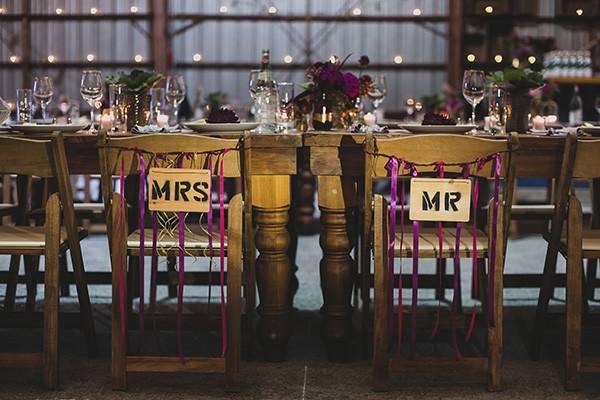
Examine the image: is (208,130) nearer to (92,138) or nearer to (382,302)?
(92,138)

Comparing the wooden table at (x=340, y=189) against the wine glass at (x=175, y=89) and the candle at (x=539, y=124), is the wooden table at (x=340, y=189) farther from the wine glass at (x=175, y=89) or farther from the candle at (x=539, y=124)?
the wine glass at (x=175, y=89)

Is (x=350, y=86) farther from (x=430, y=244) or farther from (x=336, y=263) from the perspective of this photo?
(x=430, y=244)

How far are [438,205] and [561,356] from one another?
83 cm

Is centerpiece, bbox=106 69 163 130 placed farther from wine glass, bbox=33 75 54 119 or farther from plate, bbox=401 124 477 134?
plate, bbox=401 124 477 134

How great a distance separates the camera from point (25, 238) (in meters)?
2.50

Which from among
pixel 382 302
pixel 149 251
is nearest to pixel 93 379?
pixel 149 251

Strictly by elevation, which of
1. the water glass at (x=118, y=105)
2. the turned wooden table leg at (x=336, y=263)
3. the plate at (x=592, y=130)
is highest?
the water glass at (x=118, y=105)

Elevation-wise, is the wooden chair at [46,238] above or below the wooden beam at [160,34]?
below

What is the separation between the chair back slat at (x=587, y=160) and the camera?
2.40 m

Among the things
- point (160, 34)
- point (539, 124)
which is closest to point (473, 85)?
point (539, 124)

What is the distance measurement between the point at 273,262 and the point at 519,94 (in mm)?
1035

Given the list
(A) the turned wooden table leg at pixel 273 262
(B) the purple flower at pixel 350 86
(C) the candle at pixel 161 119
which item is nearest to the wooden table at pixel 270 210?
(A) the turned wooden table leg at pixel 273 262

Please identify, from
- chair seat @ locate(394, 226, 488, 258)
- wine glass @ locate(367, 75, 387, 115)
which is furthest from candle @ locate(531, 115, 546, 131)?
chair seat @ locate(394, 226, 488, 258)

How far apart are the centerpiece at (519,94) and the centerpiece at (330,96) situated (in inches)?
21.1
